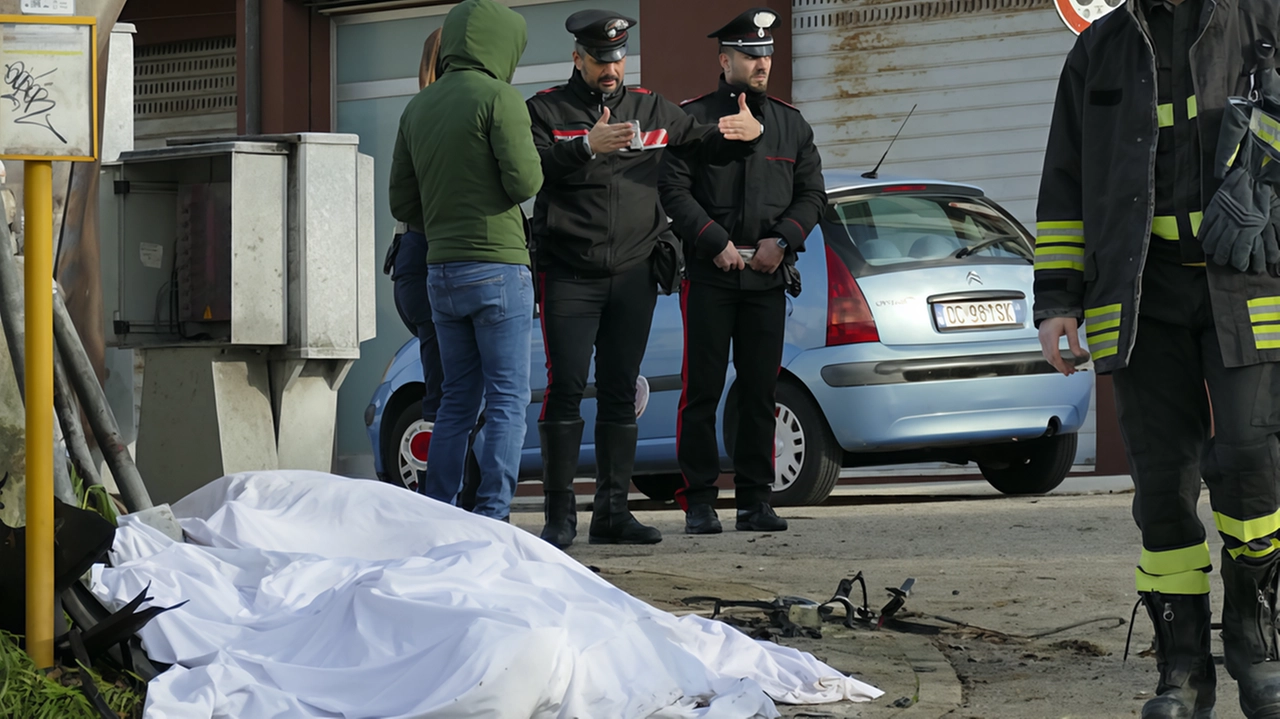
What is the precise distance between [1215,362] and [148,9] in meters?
13.5

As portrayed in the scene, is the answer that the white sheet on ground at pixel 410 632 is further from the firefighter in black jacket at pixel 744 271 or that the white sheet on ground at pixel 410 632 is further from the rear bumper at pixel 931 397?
the rear bumper at pixel 931 397

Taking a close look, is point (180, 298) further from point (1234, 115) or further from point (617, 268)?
point (1234, 115)

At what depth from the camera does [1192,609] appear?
12.2 ft

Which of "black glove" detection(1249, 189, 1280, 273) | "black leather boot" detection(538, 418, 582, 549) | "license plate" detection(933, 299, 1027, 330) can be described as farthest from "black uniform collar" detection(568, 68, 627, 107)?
Result: "black glove" detection(1249, 189, 1280, 273)

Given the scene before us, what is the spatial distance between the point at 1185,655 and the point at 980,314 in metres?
4.91

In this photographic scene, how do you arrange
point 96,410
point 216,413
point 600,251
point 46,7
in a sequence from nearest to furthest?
point 46,7, point 96,410, point 600,251, point 216,413

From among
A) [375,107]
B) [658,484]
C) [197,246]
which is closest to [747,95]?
[197,246]

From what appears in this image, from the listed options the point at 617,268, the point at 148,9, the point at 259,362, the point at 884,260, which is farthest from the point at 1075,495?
Answer: the point at 148,9

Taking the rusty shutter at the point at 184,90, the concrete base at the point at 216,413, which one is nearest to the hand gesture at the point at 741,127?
the concrete base at the point at 216,413

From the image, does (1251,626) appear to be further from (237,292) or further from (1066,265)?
(237,292)

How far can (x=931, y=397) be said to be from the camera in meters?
8.41

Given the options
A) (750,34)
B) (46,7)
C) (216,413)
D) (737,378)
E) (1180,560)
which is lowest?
(1180,560)

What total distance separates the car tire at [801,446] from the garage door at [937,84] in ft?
14.2

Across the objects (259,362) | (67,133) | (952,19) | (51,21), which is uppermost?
(952,19)
